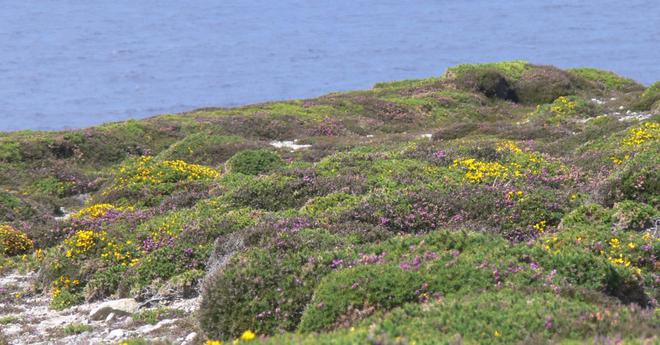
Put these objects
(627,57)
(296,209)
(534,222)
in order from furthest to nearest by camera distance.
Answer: (627,57)
(296,209)
(534,222)

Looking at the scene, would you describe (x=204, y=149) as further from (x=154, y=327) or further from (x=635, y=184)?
(x=154, y=327)

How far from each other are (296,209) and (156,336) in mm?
7108

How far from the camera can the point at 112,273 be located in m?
17.4

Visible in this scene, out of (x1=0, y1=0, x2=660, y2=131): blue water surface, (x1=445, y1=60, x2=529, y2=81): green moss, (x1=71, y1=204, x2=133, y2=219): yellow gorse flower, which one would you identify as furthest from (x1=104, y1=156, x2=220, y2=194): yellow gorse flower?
(x1=0, y1=0, x2=660, y2=131): blue water surface

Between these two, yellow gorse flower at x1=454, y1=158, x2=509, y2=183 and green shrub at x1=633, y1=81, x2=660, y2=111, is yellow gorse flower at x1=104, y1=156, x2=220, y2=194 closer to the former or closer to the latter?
yellow gorse flower at x1=454, y1=158, x2=509, y2=183

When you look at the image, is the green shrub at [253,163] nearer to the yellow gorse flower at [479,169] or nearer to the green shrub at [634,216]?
the yellow gorse flower at [479,169]

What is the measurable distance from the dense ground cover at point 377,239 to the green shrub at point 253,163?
0.06 meters

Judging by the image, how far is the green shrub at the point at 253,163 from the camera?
28256mm

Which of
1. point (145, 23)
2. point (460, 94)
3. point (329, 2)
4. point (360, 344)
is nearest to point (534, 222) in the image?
point (360, 344)

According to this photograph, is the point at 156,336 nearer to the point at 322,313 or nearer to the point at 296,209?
the point at 322,313

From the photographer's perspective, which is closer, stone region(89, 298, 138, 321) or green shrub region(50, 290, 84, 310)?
stone region(89, 298, 138, 321)

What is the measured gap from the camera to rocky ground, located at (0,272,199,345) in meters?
13.7

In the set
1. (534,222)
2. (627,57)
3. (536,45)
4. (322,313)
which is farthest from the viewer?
(536,45)

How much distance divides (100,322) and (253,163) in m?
13.8
